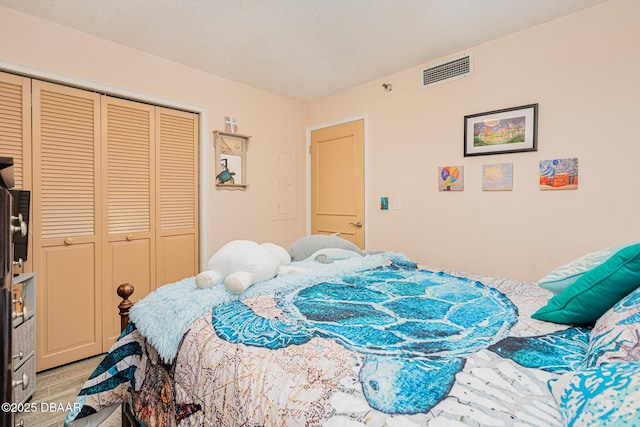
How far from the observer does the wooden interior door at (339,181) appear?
356cm

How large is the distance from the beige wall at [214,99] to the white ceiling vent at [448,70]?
173 centimetres

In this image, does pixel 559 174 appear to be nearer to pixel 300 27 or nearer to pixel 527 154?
pixel 527 154

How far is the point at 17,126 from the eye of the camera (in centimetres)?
221

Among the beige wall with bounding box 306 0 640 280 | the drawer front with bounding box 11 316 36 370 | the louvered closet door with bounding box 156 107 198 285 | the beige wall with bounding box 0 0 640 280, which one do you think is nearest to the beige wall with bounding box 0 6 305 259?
the beige wall with bounding box 0 0 640 280

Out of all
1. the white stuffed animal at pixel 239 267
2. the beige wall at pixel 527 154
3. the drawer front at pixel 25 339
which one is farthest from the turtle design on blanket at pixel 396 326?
the drawer front at pixel 25 339

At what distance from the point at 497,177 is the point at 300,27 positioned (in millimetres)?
1953

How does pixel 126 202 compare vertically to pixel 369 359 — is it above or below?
above

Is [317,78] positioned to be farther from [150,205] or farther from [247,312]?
[247,312]

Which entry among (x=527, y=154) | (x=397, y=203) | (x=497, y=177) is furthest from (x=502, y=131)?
(x=397, y=203)

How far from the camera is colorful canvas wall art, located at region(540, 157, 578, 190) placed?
2219 mm

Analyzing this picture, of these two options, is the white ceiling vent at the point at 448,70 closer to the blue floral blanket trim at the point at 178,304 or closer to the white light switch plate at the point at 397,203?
the white light switch plate at the point at 397,203

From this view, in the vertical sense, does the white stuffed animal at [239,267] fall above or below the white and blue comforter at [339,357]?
above

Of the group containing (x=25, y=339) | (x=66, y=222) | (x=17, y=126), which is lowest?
(x=25, y=339)

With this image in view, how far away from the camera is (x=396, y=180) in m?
3.22
